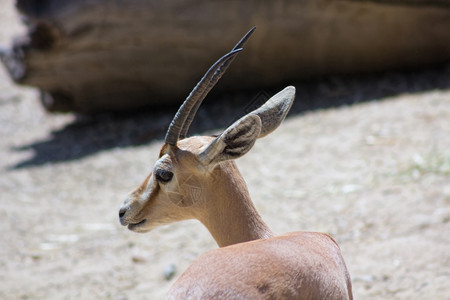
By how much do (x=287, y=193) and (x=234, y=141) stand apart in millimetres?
3339

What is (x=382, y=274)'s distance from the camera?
4.29m

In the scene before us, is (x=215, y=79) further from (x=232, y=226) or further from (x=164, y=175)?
(x=232, y=226)

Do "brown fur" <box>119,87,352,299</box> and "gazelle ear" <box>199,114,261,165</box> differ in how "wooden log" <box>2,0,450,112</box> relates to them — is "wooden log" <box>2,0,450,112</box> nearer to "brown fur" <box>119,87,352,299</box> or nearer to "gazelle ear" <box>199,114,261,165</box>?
"brown fur" <box>119,87,352,299</box>

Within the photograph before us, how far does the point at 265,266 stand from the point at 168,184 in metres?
0.90

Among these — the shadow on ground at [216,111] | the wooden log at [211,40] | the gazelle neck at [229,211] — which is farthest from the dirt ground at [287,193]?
the gazelle neck at [229,211]

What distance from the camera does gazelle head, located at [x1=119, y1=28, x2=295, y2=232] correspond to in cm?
290

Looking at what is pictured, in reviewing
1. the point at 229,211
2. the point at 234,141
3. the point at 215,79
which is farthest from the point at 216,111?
the point at 234,141

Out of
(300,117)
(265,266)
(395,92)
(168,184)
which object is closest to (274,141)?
(300,117)

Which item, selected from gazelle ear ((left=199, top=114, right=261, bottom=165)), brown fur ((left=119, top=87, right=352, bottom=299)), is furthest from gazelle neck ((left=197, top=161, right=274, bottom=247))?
gazelle ear ((left=199, top=114, right=261, bottom=165))

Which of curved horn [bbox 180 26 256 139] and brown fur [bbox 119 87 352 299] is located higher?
curved horn [bbox 180 26 256 139]

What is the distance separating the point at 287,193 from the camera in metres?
6.00

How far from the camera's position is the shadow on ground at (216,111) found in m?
7.92

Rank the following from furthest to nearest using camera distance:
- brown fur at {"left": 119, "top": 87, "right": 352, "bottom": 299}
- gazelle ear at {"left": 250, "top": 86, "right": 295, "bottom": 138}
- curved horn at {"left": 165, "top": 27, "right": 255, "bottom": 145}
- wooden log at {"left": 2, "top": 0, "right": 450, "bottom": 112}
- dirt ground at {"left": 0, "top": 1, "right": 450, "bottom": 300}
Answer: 1. wooden log at {"left": 2, "top": 0, "right": 450, "bottom": 112}
2. dirt ground at {"left": 0, "top": 1, "right": 450, "bottom": 300}
3. gazelle ear at {"left": 250, "top": 86, "right": 295, "bottom": 138}
4. curved horn at {"left": 165, "top": 27, "right": 255, "bottom": 145}
5. brown fur at {"left": 119, "top": 87, "right": 352, "bottom": 299}

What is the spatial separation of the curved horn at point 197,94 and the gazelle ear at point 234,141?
0.20 m
